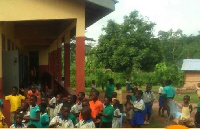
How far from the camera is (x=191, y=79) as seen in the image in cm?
3009

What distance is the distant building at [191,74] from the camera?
2981 cm

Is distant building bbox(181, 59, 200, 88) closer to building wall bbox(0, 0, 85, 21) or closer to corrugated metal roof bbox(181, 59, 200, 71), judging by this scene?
corrugated metal roof bbox(181, 59, 200, 71)

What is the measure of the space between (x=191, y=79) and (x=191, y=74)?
1.39 feet

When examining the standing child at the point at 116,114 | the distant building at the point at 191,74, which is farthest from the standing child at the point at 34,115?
the distant building at the point at 191,74

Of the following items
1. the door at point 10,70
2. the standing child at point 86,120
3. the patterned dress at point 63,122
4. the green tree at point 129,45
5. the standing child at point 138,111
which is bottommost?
the standing child at point 138,111

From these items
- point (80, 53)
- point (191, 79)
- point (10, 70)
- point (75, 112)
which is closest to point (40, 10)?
point (80, 53)

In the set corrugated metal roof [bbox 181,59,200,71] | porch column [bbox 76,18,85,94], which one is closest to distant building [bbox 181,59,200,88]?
corrugated metal roof [bbox 181,59,200,71]

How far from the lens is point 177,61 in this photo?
49.3 m

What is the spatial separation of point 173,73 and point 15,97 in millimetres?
18992

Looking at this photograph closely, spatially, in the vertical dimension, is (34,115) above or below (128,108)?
above

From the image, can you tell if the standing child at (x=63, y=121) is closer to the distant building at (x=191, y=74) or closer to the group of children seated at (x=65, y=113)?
the group of children seated at (x=65, y=113)

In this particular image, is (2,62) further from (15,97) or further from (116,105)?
(116,105)

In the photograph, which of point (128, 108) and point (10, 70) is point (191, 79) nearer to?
point (128, 108)

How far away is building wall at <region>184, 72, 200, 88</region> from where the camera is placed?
98.0 feet
